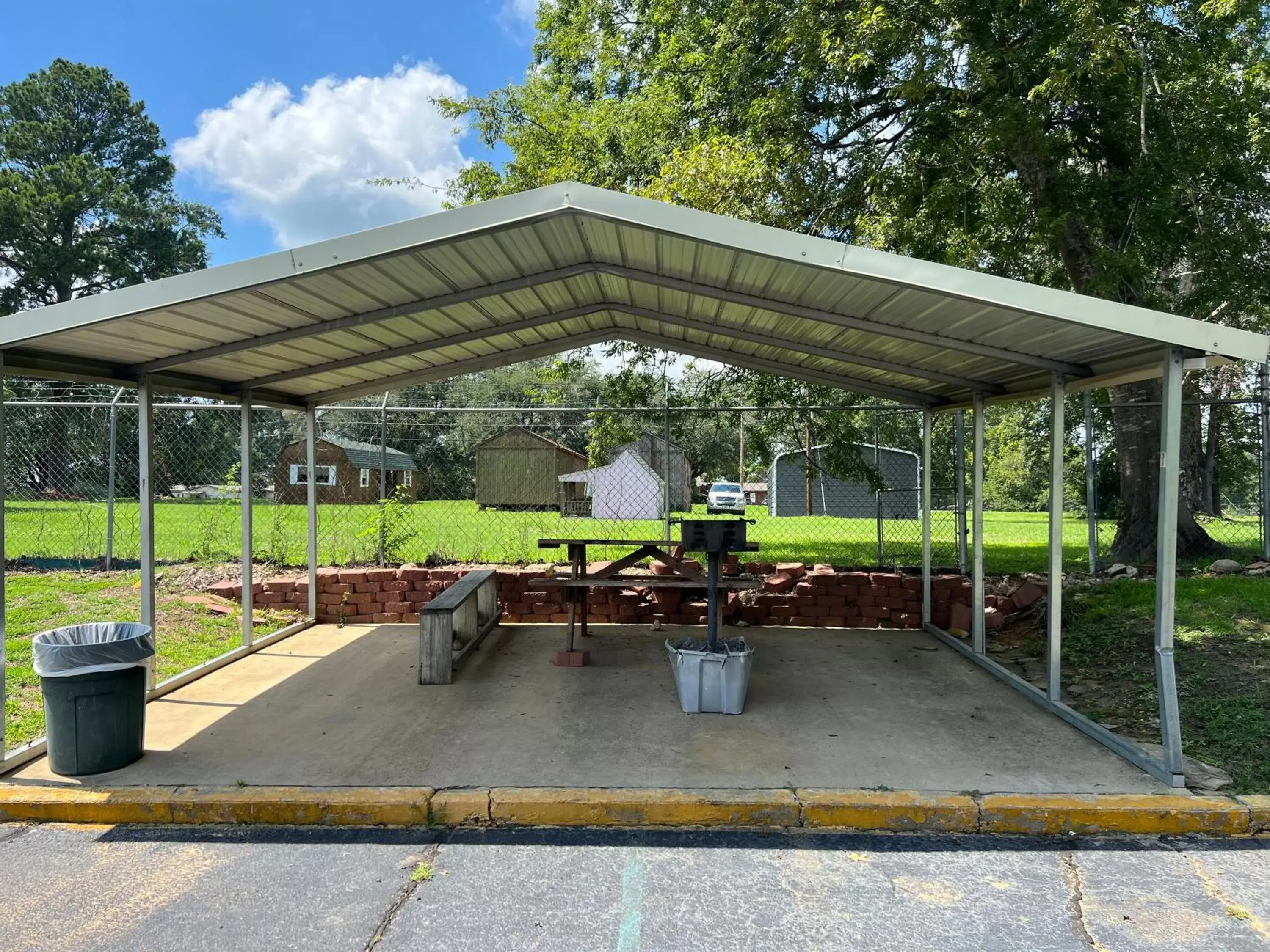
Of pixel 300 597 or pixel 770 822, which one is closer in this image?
pixel 770 822

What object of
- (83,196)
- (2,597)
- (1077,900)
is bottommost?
(1077,900)

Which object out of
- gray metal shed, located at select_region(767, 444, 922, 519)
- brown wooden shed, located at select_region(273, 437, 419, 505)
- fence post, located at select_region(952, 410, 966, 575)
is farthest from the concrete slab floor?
gray metal shed, located at select_region(767, 444, 922, 519)

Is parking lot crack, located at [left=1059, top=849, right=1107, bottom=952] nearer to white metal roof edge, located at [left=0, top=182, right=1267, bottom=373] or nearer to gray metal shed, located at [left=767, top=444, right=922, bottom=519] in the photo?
white metal roof edge, located at [left=0, top=182, right=1267, bottom=373]

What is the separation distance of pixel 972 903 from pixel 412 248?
4223mm

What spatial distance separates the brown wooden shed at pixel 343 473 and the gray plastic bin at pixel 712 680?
18.9ft

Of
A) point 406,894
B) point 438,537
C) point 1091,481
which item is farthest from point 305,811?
point 1091,481

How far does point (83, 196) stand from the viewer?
37250mm

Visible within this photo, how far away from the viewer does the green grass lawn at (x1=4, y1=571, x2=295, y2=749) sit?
638 centimetres

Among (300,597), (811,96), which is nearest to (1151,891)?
(300,597)

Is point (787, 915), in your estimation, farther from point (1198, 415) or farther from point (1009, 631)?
point (1198, 415)

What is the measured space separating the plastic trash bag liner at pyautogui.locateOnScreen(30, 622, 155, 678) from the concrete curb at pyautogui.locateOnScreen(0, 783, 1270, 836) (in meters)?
0.68

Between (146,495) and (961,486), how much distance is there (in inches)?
304

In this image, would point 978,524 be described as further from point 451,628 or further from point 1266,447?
point 1266,447

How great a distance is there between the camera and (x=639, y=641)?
26.3 feet
